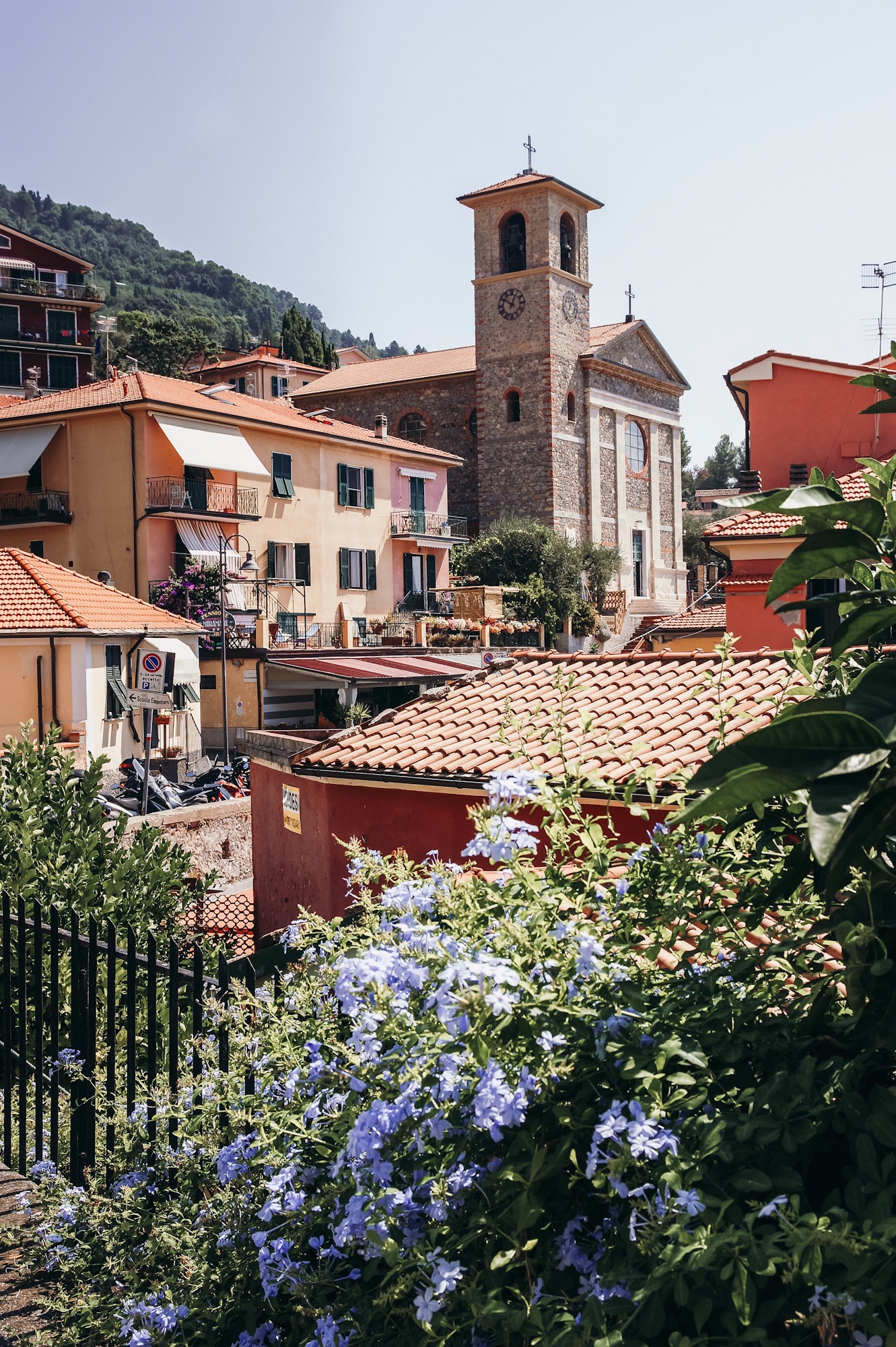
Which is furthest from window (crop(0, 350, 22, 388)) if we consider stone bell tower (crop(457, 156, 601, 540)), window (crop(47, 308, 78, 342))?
stone bell tower (crop(457, 156, 601, 540))

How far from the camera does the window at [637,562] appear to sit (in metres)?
55.8

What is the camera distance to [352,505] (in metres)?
40.2

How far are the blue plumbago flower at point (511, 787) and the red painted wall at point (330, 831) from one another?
617 cm

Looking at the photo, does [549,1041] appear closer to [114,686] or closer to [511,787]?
[511,787]

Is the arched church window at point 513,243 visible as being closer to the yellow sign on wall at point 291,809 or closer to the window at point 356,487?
the window at point 356,487

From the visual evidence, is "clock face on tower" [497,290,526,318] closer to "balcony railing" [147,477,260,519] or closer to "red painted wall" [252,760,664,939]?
"balcony railing" [147,477,260,519]

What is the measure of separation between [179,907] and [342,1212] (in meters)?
4.64

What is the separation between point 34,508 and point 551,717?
28.4 metres

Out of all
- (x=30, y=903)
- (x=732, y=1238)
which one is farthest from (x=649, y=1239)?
(x=30, y=903)

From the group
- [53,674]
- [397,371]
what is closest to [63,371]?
[397,371]

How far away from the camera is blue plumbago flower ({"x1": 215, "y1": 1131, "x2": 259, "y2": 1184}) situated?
272 cm

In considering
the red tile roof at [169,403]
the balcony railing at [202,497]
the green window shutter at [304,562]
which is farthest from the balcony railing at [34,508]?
the green window shutter at [304,562]

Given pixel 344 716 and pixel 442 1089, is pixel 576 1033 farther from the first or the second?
pixel 344 716

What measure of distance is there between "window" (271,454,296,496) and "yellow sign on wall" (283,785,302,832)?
990 inches
